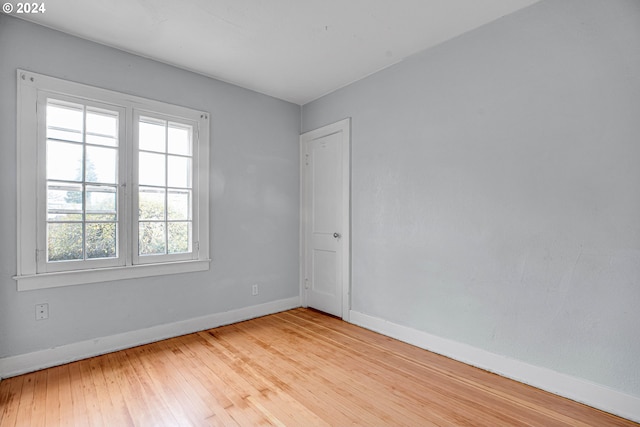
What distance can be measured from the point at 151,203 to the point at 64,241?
0.73 metres

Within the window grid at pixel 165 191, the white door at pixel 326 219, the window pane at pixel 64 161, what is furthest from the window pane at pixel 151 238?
the white door at pixel 326 219

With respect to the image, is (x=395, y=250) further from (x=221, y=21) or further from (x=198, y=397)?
(x=221, y=21)

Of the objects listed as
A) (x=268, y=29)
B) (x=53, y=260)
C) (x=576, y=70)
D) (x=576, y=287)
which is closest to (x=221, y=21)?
(x=268, y=29)

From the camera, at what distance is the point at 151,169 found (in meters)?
3.01

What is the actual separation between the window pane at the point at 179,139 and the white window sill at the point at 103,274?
3.75ft

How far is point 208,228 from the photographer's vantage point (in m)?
3.36

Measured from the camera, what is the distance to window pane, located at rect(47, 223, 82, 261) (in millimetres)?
2506

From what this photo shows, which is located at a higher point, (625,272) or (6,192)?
(6,192)

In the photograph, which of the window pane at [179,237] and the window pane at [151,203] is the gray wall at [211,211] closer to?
the window pane at [179,237]

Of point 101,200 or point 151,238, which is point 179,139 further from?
point 151,238

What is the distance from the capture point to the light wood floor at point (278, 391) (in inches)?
72.1

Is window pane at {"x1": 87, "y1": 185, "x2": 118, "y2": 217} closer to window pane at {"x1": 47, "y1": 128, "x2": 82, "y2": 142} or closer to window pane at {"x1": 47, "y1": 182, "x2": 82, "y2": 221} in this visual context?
window pane at {"x1": 47, "y1": 182, "x2": 82, "y2": 221}

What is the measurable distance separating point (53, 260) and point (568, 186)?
3.86 meters

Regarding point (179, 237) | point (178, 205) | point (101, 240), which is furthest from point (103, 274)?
point (178, 205)
